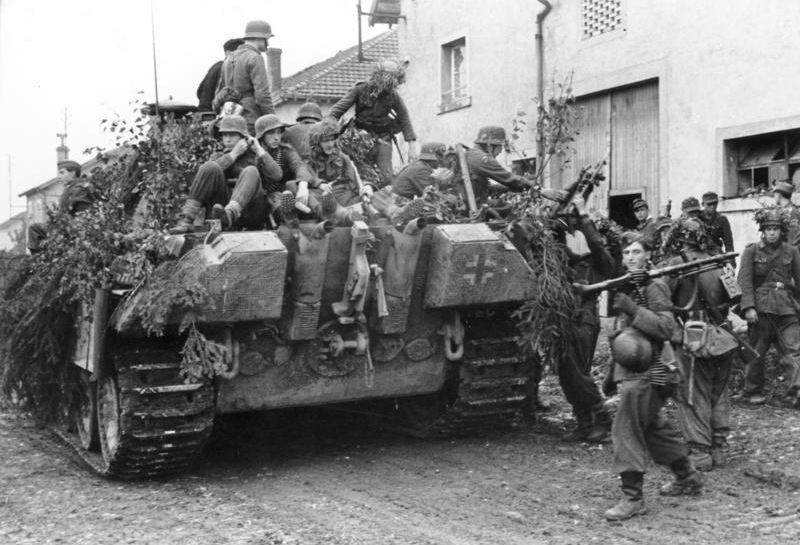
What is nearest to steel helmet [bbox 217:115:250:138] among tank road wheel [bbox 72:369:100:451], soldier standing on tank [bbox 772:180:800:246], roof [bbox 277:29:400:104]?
tank road wheel [bbox 72:369:100:451]

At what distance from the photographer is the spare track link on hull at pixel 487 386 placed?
7836mm

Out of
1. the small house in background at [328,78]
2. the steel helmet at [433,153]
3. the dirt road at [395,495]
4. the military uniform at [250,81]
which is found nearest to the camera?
the dirt road at [395,495]

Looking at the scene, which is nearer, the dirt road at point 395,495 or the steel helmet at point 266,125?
the dirt road at point 395,495

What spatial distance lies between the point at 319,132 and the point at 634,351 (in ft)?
10.8

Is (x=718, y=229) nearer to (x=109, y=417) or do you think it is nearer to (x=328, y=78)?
(x=109, y=417)

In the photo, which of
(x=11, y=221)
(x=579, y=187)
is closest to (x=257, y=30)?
(x=579, y=187)

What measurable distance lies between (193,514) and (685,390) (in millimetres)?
3143

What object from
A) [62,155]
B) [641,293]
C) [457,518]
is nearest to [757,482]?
[641,293]

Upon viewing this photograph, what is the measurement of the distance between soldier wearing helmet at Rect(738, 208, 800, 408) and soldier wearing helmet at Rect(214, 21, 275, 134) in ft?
14.1

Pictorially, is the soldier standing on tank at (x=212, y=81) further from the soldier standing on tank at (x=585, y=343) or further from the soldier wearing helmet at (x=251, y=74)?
the soldier standing on tank at (x=585, y=343)

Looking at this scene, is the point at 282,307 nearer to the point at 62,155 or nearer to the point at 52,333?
the point at 52,333

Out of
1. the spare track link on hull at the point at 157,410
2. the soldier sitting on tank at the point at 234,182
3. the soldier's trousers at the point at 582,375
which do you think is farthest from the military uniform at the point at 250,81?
the soldier's trousers at the point at 582,375

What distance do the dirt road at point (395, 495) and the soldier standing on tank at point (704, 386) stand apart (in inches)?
7.9

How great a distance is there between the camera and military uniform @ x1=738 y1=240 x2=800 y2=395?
30.8ft
